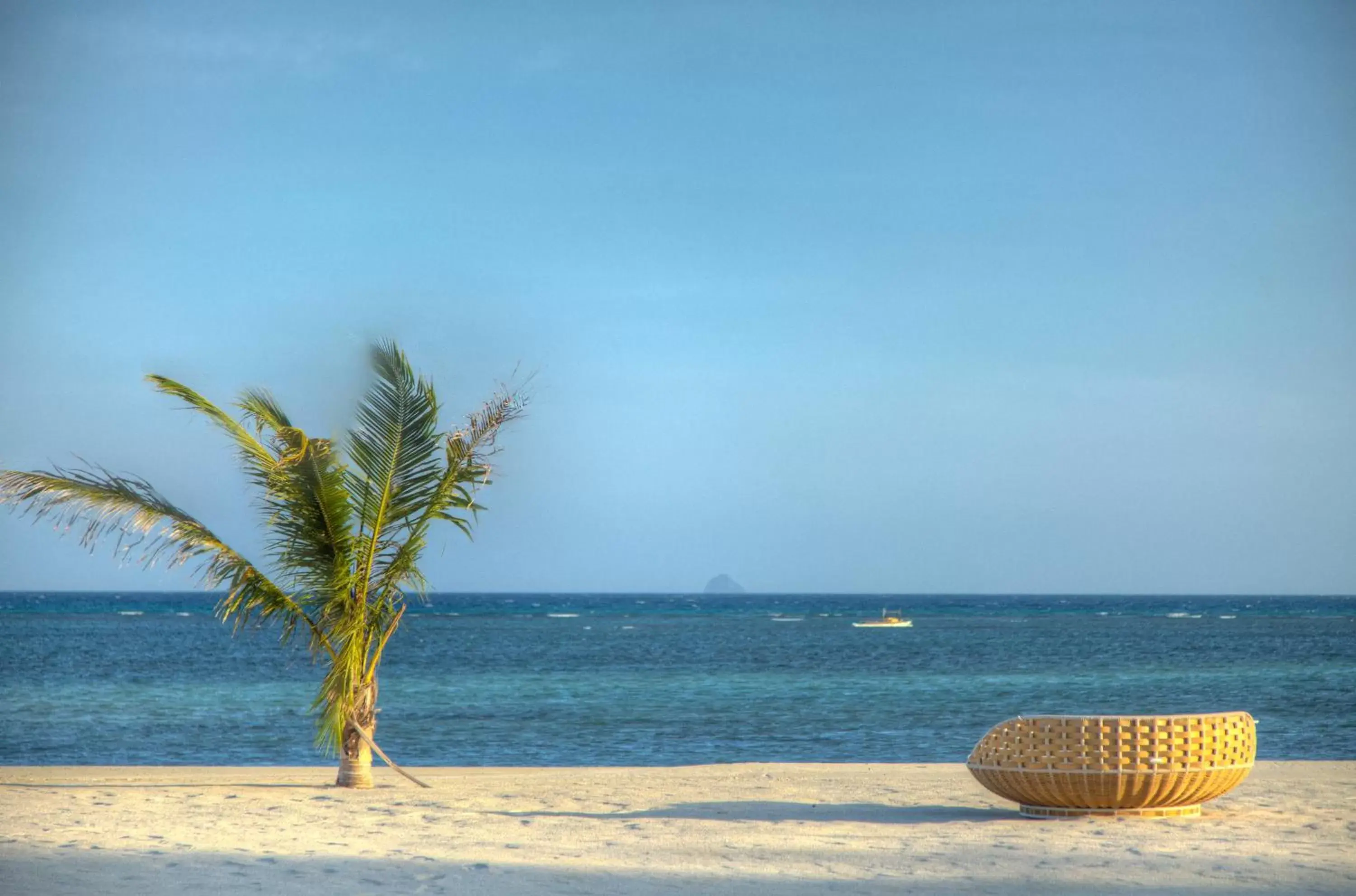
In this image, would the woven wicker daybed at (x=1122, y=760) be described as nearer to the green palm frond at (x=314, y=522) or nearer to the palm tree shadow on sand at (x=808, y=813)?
the palm tree shadow on sand at (x=808, y=813)

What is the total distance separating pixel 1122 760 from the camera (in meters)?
8.23

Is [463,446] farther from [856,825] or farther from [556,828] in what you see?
[856,825]

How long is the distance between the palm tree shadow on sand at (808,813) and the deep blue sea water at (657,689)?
8.45 metres

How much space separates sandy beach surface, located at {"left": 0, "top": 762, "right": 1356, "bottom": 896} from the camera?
266 inches

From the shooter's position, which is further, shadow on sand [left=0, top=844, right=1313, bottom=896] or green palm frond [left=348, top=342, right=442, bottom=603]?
green palm frond [left=348, top=342, right=442, bottom=603]

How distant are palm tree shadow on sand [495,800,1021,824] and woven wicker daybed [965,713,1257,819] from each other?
20.8 inches

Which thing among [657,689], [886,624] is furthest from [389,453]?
[886,624]

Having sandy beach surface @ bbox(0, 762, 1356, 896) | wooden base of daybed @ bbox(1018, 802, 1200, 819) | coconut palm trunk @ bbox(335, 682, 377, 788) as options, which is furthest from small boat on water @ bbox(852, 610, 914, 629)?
wooden base of daybed @ bbox(1018, 802, 1200, 819)

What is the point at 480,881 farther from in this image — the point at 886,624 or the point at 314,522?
the point at 886,624

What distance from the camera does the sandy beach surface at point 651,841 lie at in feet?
22.1

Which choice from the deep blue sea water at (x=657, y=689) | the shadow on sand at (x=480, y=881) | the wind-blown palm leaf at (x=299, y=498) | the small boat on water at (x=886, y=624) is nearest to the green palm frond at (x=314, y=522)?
the wind-blown palm leaf at (x=299, y=498)

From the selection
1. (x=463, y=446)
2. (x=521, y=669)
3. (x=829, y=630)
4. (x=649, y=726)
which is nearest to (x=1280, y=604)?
(x=829, y=630)

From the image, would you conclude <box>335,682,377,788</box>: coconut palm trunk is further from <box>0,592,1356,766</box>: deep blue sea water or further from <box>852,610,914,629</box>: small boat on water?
<box>852,610,914,629</box>: small boat on water

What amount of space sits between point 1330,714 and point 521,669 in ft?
83.6
